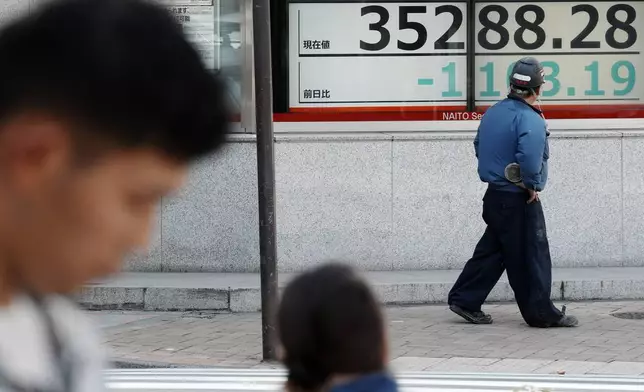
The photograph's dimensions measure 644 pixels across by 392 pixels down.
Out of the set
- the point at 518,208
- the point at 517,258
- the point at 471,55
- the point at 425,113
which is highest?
the point at 471,55

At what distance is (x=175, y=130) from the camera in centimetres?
102

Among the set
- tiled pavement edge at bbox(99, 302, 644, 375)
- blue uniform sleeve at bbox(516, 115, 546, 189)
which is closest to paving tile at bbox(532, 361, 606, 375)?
tiled pavement edge at bbox(99, 302, 644, 375)

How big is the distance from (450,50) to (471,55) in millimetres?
187

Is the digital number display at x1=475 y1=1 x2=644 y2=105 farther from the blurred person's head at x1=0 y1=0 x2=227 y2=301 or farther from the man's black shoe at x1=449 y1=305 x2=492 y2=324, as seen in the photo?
the blurred person's head at x1=0 y1=0 x2=227 y2=301

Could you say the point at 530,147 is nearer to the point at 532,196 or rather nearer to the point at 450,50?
the point at 532,196

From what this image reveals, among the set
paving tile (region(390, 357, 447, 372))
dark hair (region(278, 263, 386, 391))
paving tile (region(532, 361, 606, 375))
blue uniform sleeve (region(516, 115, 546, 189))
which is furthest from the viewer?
blue uniform sleeve (region(516, 115, 546, 189))

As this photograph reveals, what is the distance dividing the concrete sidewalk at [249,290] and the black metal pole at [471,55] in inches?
66.0

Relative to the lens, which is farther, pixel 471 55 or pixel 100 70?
pixel 471 55

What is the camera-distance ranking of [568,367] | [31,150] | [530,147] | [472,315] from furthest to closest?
[472,315]
[530,147]
[568,367]
[31,150]

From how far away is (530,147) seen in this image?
8.21 meters

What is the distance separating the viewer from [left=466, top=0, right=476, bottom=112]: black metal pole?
10805 mm

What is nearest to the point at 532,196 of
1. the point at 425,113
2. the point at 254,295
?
the point at 254,295

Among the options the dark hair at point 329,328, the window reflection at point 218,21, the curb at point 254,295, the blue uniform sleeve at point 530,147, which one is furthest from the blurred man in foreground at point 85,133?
the window reflection at point 218,21

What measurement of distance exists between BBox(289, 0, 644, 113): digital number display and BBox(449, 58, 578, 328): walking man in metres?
2.38
